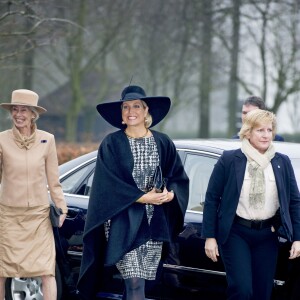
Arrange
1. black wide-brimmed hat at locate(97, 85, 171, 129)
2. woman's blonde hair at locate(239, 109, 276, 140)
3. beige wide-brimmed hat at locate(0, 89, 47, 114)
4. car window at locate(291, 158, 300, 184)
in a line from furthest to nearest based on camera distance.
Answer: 1. beige wide-brimmed hat at locate(0, 89, 47, 114)
2. car window at locate(291, 158, 300, 184)
3. black wide-brimmed hat at locate(97, 85, 171, 129)
4. woman's blonde hair at locate(239, 109, 276, 140)

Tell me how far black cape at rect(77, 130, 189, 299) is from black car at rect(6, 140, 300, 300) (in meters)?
0.33

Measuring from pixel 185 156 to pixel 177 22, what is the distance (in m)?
20.2

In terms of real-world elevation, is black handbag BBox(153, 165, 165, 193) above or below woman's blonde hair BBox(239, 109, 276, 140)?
below

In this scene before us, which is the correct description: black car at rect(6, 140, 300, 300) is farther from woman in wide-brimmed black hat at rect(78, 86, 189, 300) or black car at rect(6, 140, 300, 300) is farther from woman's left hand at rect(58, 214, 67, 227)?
woman's left hand at rect(58, 214, 67, 227)

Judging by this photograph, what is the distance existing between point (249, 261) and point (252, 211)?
0.34 meters

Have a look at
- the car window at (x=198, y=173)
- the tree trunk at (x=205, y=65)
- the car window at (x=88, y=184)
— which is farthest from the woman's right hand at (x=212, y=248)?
the tree trunk at (x=205, y=65)

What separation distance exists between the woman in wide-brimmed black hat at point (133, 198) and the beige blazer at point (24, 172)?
27.2 inches

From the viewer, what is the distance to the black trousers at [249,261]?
6055 millimetres

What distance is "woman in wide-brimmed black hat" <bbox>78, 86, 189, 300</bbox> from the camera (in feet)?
20.4

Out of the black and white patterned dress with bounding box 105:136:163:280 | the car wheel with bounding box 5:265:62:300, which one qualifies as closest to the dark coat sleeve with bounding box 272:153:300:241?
the black and white patterned dress with bounding box 105:136:163:280

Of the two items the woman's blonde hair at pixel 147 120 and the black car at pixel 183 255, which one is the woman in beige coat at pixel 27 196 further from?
the woman's blonde hair at pixel 147 120

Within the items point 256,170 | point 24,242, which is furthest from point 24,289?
point 256,170

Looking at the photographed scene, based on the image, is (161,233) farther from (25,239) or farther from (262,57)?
(262,57)

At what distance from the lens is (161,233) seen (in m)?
6.31
